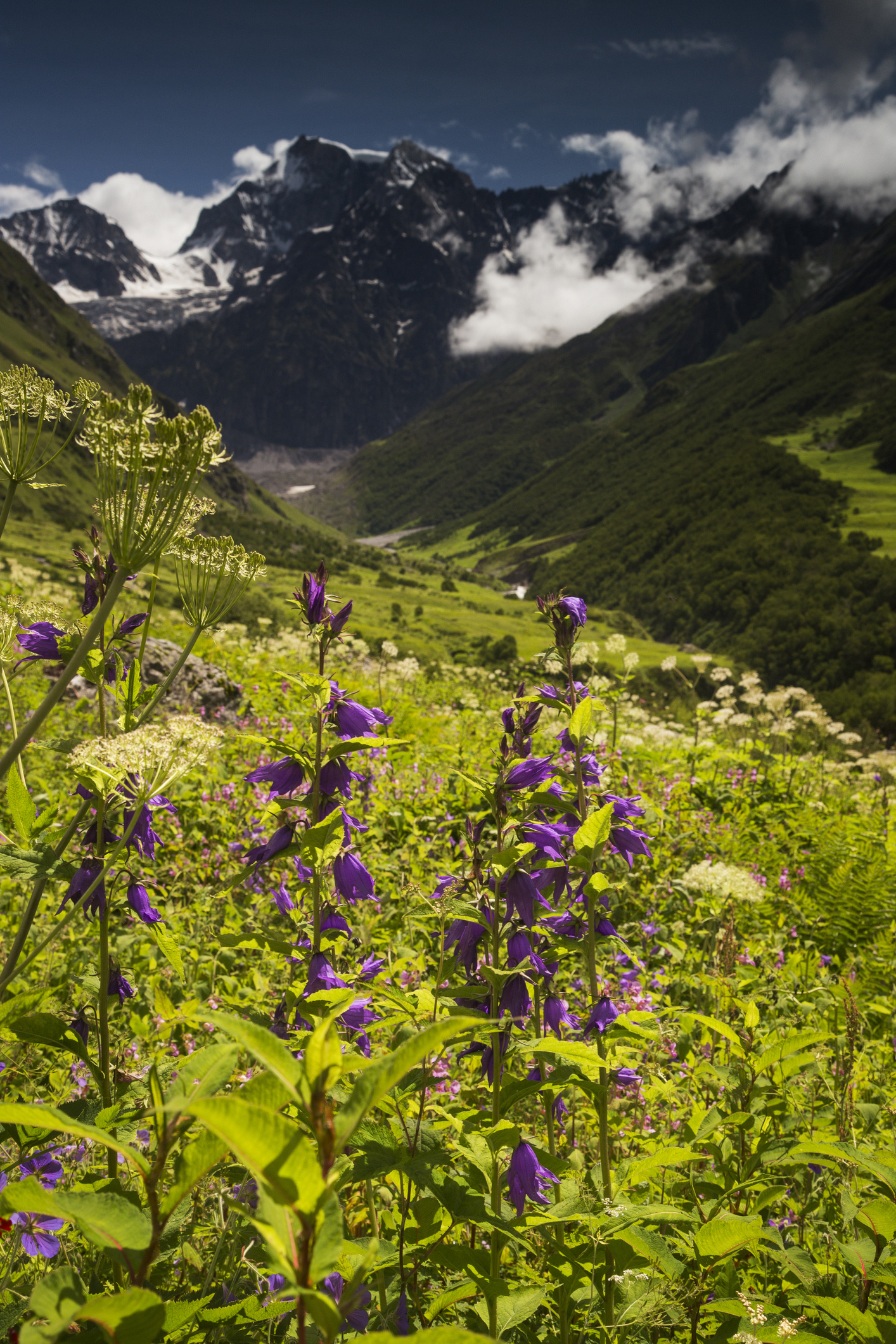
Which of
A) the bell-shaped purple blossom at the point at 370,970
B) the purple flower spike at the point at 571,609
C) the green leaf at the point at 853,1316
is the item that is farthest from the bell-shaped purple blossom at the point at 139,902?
the green leaf at the point at 853,1316

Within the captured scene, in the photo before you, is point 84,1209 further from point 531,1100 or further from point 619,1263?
point 531,1100

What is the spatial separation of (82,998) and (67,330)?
22887 centimetres

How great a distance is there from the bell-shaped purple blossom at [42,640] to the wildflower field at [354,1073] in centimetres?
2

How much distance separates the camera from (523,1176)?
90.4 inches

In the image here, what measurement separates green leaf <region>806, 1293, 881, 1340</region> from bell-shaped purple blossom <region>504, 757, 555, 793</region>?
1.71m

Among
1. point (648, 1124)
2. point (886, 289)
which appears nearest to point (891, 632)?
point (648, 1124)

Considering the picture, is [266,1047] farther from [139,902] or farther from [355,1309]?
[139,902]

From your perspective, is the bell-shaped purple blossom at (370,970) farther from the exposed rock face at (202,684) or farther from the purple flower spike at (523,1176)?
the exposed rock face at (202,684)

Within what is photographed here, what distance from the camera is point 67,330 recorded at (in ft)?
599

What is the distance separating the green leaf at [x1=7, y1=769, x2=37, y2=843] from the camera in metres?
2.03

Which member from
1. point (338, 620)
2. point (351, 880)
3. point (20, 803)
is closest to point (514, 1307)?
point (351, 880)

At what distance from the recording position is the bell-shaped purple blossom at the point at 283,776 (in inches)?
105

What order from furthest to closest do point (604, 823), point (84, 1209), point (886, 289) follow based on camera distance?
point (886, 289), point (604, 823), point (84, 1209)

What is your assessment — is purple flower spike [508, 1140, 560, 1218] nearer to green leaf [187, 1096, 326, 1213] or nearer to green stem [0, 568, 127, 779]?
green leaf [187, 1096, 326, 1213]
